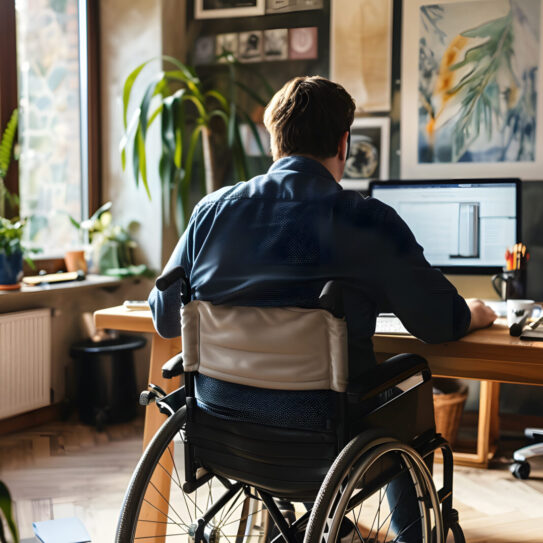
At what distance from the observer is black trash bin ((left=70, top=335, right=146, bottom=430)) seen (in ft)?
11.1

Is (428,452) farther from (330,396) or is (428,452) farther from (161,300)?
(161,300)

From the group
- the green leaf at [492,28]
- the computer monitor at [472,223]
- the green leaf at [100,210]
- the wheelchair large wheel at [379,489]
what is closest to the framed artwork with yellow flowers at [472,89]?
the green leaf at [492,28]

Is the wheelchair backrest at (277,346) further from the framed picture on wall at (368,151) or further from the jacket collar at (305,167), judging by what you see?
the framed picture on wall at (368,151)

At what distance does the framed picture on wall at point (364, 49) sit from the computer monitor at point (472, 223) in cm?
93

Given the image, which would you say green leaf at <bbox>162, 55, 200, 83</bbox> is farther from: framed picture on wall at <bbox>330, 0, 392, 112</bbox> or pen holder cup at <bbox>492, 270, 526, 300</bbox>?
pen holder cup at <bbox>492, 270, 526, 300</bbox>

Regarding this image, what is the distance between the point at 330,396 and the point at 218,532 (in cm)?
52

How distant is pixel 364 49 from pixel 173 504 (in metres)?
2.24

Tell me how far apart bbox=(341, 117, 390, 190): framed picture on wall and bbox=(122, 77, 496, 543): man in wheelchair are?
1914 mm

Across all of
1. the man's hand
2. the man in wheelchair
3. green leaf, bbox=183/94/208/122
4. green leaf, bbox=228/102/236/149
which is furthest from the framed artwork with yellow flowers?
the man in wheelchair

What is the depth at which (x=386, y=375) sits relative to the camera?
1.39 meters

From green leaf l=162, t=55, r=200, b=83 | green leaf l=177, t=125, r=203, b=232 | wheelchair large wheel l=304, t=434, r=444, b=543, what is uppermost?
green leaf l=162, t=55, r=200, b=83

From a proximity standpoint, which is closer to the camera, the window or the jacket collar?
the jacket collar

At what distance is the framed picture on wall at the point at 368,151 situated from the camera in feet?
11.1

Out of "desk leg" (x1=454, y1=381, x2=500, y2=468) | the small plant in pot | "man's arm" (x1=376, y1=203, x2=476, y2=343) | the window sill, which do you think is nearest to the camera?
"man's arm" (x1=376, y1=203, x2=476, y2=343)
